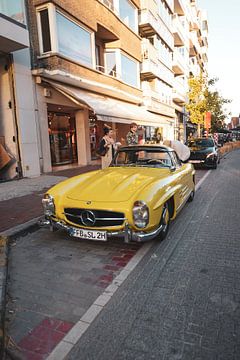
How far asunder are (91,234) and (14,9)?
29.0ft

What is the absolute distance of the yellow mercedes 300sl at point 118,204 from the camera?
3.62 m

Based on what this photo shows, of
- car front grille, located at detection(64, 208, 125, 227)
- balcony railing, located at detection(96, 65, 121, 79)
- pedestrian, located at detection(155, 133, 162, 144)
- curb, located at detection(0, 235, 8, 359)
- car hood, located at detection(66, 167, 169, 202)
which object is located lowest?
curb, located at detection(0, 235, 8, 359)

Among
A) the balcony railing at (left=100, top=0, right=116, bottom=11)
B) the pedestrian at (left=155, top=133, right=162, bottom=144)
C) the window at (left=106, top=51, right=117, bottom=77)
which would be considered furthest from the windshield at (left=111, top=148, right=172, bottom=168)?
the pedestrian at (left=155, top=133, right=162, bottom=144)

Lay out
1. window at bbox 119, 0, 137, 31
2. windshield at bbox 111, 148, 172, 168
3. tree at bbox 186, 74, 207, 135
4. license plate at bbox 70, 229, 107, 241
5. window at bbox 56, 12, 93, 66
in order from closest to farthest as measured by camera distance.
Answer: license plate at bbox 70, 229, 107, 241, windshield at bbox 111, 148, 172, 168, window at bbox 56, 12, 93, 66, window at bbox 119, 0, 137, 31, tree at bbox 186, 74, 207, 135

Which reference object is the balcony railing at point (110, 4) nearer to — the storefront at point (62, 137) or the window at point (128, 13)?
the window at point (128, 13)

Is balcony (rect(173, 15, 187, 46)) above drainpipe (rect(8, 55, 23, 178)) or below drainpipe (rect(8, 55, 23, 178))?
above

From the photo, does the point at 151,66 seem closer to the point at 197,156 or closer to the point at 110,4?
the point at 110,4

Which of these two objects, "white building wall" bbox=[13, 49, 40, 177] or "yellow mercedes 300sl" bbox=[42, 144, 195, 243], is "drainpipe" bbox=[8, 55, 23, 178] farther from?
"yellow mercedes 300sl" bbox=[42, 144, 195, 243]

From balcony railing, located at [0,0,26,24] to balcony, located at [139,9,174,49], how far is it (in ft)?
41.9

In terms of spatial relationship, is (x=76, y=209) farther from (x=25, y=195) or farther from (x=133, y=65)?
(x=133, y=65)

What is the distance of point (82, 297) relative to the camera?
113 inches

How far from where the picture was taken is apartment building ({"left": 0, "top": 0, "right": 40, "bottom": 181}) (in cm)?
959

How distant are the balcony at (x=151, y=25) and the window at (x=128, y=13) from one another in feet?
3.76

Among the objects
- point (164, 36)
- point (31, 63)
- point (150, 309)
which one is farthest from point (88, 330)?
point (164, 36)
